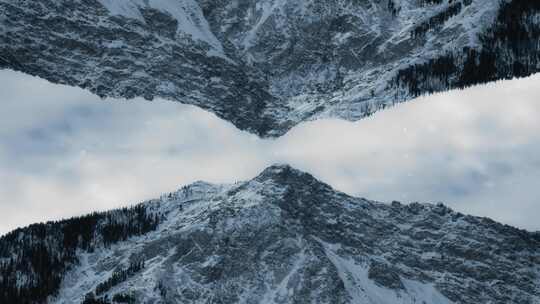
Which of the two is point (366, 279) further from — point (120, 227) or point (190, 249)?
point (120, 227)

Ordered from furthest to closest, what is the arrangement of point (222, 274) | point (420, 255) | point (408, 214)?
1. point (408, 214)
2. point (420, 255)
3. point (222, 274)

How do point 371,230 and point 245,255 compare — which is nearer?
point 245,255

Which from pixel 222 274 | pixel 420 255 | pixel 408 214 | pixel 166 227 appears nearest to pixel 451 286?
pixel 420 255

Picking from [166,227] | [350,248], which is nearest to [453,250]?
[350,248]

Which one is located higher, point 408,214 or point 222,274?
point 408,214

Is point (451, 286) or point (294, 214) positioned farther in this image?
point (294, 214)

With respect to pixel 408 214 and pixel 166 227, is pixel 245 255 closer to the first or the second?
pixel 166 227

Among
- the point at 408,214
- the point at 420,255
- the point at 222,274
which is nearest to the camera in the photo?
the point at 222,274
